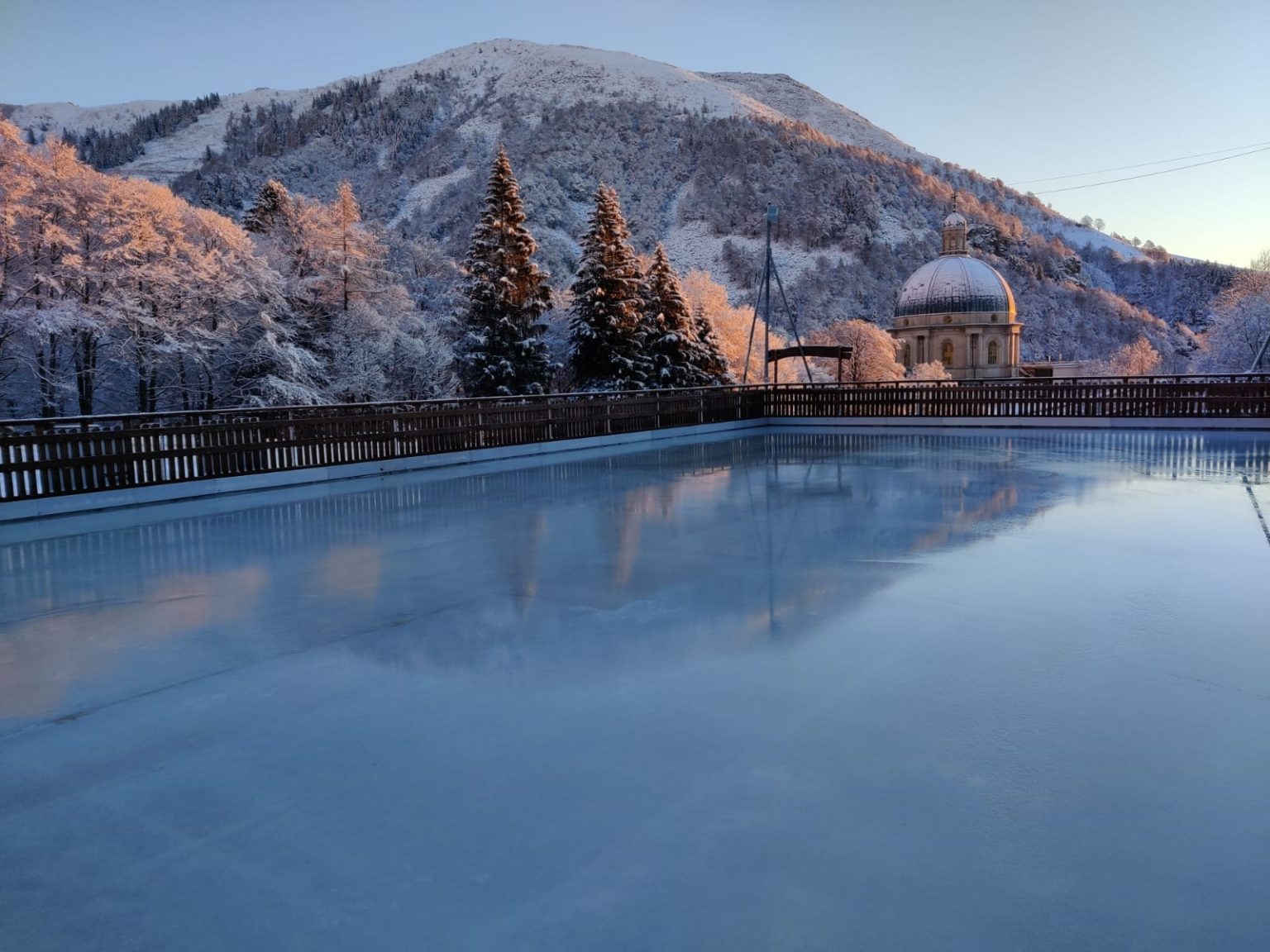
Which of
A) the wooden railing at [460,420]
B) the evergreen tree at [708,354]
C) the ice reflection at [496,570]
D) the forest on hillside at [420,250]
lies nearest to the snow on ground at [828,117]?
the forest on hillside at [420,250]

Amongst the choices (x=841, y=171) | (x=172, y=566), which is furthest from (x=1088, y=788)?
(x=841, y=171)

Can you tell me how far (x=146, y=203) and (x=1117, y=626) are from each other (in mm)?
26980

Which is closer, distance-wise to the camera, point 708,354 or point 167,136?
point 708,354

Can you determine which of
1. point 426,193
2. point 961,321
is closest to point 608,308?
point 961,321

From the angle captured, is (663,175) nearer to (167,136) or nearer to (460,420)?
(167,136)

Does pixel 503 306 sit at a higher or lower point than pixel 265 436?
higher

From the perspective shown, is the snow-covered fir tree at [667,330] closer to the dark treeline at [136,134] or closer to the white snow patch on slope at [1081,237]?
the dark treeline at [136,134]

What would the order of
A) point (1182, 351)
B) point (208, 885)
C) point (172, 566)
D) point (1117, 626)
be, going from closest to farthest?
point (208, 885), point (1117, 626), point (172, 566), point (1182, 351)

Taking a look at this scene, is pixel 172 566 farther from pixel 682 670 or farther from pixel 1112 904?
pixel 1112 904

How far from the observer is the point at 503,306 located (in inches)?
1182

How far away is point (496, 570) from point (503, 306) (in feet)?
80.4

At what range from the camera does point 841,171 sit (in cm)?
13500

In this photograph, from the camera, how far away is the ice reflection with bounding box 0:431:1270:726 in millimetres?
4754

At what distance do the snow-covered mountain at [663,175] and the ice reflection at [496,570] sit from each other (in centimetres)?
9305
